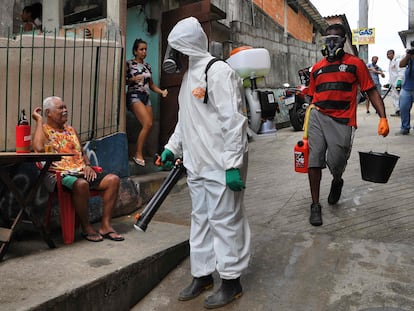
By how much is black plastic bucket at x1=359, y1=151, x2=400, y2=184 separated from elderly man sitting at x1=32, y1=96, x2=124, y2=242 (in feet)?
7.60

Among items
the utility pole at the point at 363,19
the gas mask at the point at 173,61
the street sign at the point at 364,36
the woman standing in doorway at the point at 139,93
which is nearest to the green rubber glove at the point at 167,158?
the gas mask at the point at 173,61

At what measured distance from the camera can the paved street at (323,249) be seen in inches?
110

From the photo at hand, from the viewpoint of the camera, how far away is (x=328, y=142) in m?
4.09

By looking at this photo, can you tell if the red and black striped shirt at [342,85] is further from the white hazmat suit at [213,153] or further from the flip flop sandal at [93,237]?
the flip flop sandal at [93,237]

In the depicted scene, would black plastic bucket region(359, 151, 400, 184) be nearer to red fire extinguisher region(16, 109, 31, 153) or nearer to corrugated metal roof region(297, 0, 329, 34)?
red fire extinguisher region(16, 109, 31, 153)

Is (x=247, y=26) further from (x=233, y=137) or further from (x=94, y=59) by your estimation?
(x=233, y=137)

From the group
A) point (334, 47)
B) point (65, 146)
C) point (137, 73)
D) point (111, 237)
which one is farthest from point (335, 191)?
point (137, 73)

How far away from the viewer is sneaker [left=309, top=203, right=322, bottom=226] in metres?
3.94

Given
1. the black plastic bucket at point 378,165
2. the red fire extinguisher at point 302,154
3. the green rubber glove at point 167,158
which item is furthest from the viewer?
the red fire extinguisher at point 302,154

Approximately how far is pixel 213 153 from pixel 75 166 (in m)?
1.48

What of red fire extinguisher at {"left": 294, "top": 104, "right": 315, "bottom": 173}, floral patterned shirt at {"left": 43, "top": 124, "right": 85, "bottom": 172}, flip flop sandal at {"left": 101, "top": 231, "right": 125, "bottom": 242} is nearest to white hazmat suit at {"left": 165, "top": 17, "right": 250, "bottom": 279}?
flip flop sandal at {"left": 101, "top": 231, "right": 125, "bottom": 242}

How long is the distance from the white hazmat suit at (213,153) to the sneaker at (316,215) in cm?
131

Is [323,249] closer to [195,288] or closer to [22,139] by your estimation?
[195,288]

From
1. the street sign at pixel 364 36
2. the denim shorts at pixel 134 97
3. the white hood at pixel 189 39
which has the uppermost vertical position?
the street sign at pixel 364 36
